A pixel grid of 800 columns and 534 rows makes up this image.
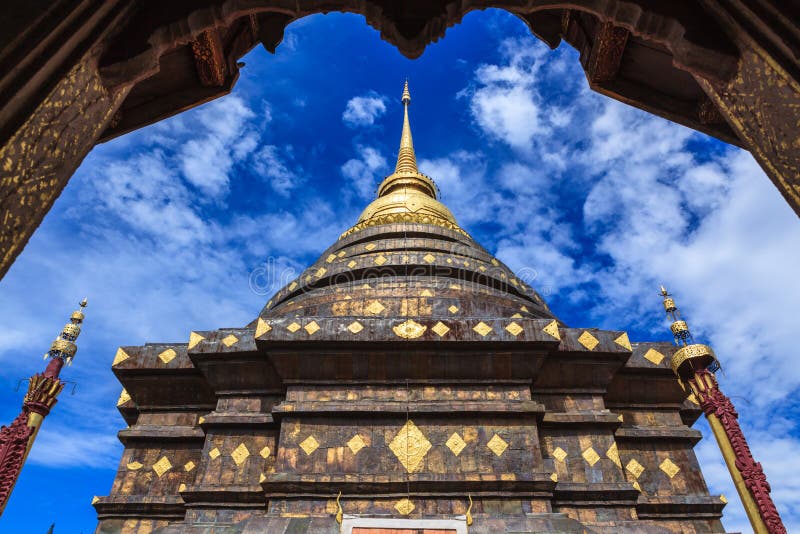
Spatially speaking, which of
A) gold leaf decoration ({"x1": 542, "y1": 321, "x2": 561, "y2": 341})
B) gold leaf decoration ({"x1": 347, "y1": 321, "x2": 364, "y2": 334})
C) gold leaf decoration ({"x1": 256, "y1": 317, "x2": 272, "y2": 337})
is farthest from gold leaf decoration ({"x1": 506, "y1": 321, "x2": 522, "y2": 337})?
gold leaf decoration ({"x1": 256, "y1": 317, "x2": 272, "y2": 337})

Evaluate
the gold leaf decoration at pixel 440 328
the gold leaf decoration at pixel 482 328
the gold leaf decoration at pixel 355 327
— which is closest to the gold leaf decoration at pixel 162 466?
the gold leaf decoration at pixel 355 327

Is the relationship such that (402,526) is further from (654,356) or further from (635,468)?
(654,356)

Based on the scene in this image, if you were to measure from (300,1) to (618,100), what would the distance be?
316cm

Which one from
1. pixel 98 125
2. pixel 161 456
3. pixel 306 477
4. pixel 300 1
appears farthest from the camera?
pixel 161 456

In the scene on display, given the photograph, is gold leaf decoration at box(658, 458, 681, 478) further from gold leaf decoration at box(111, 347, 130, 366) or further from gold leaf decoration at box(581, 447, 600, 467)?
gold leaf decoration at box(111, 347, 130, 366)

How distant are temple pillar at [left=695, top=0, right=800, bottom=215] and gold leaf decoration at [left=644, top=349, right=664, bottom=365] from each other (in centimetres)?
904

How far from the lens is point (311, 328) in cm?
1089

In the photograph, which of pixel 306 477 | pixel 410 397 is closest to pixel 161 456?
pixel 306 477

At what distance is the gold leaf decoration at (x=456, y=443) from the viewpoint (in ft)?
32.6

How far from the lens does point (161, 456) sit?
449 inches

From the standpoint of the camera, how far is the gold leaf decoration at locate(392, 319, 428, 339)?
10758mm

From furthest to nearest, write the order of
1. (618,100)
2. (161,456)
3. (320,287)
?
(320,287) → (161,456) → (618,100)

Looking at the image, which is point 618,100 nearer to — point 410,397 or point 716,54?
point 716,54

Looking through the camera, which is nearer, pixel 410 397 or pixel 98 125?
pixel 98 125
